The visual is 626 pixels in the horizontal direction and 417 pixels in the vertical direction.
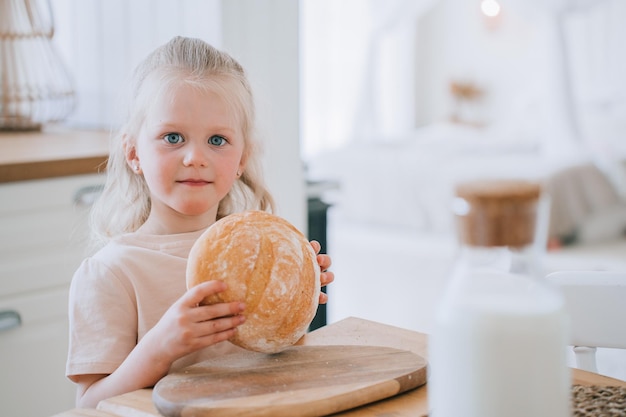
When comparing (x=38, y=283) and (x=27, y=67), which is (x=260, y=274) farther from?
(x=27, y=67)

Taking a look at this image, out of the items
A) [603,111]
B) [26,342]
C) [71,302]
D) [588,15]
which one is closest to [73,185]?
[26,342]

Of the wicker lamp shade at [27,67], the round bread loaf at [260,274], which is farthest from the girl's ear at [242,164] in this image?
the wicker lamp shade at [27,67]

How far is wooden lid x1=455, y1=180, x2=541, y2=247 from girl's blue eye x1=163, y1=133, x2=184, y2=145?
0.58m

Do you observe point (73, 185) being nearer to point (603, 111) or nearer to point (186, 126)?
point (186, 126)

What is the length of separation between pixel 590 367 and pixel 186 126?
61 cm

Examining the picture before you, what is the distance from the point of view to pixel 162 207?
1181mm

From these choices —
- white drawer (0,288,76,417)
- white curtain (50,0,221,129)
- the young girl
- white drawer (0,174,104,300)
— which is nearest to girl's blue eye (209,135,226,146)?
the young girl

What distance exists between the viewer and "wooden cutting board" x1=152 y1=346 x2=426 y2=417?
2.57 feet

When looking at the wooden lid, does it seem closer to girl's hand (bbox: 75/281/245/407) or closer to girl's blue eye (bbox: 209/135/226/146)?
girl's hand (bbox: 75/281/245/407)

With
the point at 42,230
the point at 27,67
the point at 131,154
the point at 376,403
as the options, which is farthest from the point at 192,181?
the point at 27,67

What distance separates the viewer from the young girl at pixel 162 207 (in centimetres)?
107

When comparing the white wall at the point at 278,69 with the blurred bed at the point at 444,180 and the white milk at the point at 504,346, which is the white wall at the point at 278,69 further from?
the blurred bed at the point at 444,180

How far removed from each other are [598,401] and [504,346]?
0.80ft

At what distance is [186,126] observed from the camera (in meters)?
1.09
